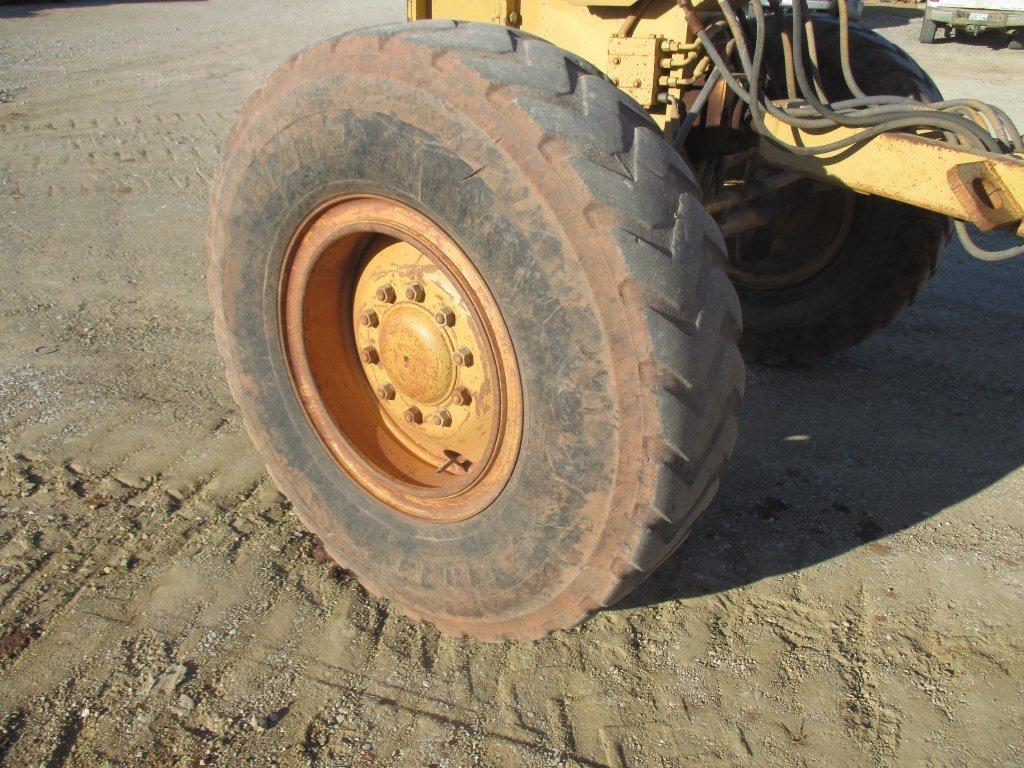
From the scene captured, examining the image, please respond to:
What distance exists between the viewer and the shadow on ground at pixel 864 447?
282 centimetres

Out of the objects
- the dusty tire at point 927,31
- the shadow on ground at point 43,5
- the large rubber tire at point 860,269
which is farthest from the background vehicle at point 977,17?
the shadow on ground at point 43,5

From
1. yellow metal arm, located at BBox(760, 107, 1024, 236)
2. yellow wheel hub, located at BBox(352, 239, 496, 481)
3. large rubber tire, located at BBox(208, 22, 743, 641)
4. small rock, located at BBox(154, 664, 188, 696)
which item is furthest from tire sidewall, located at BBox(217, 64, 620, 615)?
yellow metal arm, located at BBox(760, 107, 1024, 236)

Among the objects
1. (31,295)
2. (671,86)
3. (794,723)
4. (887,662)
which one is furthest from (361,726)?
(31,295)

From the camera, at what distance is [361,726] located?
2156 mm

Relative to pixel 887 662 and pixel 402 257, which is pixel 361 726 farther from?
pixel 887 662

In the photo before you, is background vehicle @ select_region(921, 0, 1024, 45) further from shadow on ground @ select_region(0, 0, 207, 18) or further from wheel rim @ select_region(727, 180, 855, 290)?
shadow on ground @ select_region(0, 0, 207, 18)

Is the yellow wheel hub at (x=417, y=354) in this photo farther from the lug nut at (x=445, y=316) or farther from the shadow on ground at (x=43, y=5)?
the shadow on ground at (x=43, y=5)

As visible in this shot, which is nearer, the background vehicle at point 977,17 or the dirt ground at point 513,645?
the dirt ground at point 513,645

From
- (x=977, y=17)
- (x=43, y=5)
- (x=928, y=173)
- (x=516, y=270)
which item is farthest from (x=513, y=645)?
(x=43, y=5)

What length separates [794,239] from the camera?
3.77m

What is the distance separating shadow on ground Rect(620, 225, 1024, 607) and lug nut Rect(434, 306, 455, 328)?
1.02 m

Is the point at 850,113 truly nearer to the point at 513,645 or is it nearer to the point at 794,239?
the point at 794,239

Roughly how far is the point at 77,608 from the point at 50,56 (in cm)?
1019

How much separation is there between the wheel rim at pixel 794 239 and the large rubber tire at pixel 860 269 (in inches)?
1.4
